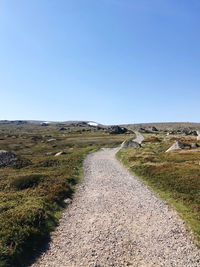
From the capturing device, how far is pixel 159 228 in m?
13.9

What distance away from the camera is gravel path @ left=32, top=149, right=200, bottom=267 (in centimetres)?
1057

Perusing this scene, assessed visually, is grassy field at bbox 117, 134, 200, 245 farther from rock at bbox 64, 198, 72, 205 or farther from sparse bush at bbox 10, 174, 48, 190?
sparse bush at bbox 10, 174, 48, 190

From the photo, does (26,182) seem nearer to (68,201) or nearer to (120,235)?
(68,201)

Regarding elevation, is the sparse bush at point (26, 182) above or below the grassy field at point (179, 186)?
below

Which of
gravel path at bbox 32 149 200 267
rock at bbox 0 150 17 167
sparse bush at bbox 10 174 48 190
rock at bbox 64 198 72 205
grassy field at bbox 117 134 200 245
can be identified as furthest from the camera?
rock at bbox 0 150 17 167

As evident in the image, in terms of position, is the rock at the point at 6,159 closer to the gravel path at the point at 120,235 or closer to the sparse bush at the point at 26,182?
the sparse bush at the point at 26,182

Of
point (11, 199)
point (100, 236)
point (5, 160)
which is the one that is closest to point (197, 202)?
point (100, 236)

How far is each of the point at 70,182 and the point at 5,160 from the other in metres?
24.6

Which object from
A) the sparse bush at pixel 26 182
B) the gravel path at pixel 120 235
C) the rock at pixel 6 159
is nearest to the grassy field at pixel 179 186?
the gravel path at pixel 120 235

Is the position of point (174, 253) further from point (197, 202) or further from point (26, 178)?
point (26, 178)

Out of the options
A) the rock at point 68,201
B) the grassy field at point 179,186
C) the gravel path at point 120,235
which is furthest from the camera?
the rock at point 68,201

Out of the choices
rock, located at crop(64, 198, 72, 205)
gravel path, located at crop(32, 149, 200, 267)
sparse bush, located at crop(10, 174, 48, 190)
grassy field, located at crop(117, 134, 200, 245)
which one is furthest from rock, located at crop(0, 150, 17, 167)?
gravel path, located at crop(32, 149, 200, 267)

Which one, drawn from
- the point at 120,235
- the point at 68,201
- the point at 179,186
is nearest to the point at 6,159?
the point at 68,201

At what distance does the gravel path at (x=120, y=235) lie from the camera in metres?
10.6
